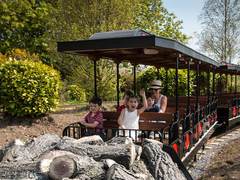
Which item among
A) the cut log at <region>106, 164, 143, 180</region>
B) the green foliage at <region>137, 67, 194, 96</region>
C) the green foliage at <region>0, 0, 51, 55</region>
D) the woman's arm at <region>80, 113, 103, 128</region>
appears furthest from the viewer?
the green foliage at <region>0, 0, 51, 55</region>

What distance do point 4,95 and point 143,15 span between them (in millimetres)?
16617

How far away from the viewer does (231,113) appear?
1149 cm

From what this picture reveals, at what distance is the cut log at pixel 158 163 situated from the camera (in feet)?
12.8

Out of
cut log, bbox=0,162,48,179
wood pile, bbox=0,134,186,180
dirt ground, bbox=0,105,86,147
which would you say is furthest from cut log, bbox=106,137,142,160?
dirt ground, bbox=0,105,86,147

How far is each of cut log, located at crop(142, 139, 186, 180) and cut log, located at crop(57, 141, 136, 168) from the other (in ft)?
0.86

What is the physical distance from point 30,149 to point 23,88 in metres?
5.86

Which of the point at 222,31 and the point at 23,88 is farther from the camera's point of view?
the point at 222,31

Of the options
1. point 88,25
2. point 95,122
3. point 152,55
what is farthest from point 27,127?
point 88,25

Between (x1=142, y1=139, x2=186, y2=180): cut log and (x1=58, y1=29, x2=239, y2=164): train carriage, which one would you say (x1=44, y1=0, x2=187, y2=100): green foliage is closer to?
(x1=58, y1=29, x2=239, y2=164): train carriage

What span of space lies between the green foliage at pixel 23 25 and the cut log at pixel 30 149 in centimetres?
1919

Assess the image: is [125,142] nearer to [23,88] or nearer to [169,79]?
[23,88]

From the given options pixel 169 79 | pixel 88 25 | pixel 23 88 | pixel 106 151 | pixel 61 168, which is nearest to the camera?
pixel 61 168

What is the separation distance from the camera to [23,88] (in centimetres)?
978

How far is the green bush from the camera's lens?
976 centimetres
